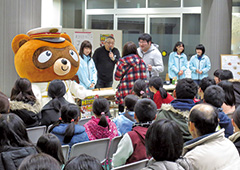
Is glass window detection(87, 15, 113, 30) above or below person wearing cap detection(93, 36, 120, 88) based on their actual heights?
above

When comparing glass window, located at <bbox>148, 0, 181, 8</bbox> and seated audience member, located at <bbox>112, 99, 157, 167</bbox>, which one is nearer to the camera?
seated audience member, located at <bbox>112, 99, 157, 167</bbox>

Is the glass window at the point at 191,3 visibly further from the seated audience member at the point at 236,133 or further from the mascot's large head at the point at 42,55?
the seated audience member at the point at 236,133

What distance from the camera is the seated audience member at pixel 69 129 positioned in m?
2.82

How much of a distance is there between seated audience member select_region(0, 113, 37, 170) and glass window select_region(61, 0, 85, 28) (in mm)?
9456

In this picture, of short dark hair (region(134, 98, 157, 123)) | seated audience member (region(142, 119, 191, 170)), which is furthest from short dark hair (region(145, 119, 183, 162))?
short dark hair (region(134, 98, 157, 123))

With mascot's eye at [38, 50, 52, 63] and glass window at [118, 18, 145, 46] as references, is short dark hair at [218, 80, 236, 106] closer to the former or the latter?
mascot's eye at [38, 50, 52, 63]

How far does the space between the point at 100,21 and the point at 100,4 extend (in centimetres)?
57

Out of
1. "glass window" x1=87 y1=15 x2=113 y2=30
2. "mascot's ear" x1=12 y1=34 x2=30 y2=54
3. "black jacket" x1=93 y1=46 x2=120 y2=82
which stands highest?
"glass window" x1=87 y1=15 x2=113 y2=30

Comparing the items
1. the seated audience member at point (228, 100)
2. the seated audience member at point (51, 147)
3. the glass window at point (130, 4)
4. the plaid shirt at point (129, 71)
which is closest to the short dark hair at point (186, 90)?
the seated audience member at point (228, 100)

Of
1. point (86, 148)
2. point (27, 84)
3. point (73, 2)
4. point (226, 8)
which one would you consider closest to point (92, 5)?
point (73, 2)

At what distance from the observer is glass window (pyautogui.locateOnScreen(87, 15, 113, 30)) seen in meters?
11.4

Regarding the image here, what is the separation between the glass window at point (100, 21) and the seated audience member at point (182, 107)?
8463 mm

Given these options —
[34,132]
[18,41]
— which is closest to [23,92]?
[34,132]

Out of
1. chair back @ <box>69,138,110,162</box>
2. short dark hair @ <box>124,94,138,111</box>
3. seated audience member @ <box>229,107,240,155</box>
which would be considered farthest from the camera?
short dark hair @ <box>124,94,138,111</box>
